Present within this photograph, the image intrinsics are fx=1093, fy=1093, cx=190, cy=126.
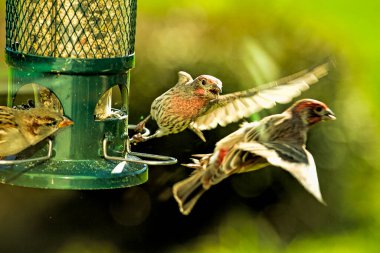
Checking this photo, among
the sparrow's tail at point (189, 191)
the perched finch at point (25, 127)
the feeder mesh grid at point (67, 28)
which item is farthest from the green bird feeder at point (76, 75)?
the sparrow's tail at point (189, 191)

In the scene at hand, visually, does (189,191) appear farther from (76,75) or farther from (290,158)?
(76,75)

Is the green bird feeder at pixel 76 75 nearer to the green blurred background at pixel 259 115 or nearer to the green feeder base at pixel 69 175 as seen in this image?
the green feeder base at pixel 69 175

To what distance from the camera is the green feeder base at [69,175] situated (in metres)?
5.66

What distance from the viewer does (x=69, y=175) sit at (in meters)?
5.70

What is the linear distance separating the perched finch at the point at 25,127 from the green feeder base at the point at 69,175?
110mm

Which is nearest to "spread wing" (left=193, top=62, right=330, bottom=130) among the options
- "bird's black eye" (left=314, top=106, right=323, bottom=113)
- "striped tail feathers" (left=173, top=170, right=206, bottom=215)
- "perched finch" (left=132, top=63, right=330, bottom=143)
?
"perched finch" (left=132, top=63, right=330, bottom=143)

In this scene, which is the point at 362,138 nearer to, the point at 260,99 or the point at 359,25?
the point at 359,25

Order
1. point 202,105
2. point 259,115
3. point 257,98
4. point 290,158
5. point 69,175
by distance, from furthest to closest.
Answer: point 259,115, point 202,105, point 257,98, point 69,175, point 290,158

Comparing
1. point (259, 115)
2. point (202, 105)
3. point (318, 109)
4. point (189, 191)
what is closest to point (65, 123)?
point (189, 191)

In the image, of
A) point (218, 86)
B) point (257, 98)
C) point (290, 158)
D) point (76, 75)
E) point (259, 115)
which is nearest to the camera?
point (290, 158)

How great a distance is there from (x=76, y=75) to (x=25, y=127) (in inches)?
16.3

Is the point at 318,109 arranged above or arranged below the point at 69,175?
above

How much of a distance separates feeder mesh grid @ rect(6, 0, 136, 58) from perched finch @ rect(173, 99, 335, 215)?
87cm

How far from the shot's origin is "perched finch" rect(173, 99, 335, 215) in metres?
5.36
